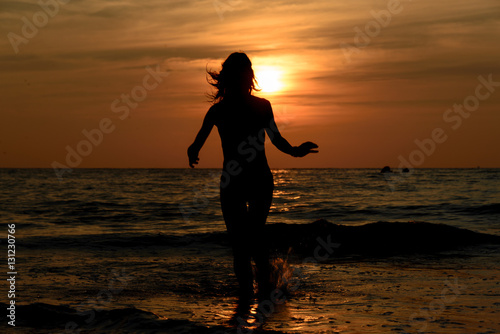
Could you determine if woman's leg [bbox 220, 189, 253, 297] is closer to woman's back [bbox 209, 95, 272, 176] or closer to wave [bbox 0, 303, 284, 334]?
woman's back [bbox 209, 95, 272, 176]

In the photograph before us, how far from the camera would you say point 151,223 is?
53.2 ft

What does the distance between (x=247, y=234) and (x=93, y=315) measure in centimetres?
149

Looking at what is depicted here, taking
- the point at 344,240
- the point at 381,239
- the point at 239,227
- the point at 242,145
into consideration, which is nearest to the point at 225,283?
the point at 239,227

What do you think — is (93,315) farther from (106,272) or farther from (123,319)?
(106,272)

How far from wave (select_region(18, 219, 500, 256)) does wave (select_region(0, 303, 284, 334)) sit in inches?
225

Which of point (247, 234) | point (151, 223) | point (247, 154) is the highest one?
point (247, 154)

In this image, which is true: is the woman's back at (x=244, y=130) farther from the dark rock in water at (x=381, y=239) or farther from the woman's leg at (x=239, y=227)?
the dark rock in water at (x=381, y=239)

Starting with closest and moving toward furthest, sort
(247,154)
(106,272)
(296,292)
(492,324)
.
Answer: (492,324)
(247,154)
(296,292)
(106,272)

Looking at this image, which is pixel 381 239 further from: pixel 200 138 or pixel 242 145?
pixel 200 138

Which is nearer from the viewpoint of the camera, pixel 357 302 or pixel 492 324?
pixel 492 324

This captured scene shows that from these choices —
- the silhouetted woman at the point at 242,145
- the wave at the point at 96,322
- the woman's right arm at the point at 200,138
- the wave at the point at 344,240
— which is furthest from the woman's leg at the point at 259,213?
the wave at the point at 344,240

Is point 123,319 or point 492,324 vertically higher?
point 492,324

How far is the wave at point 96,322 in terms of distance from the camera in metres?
3.80

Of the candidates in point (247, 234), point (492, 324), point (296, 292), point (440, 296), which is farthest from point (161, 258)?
point (492, 324)
